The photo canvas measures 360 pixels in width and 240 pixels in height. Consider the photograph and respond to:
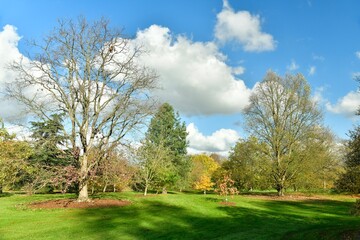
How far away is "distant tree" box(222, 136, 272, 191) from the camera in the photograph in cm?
3428

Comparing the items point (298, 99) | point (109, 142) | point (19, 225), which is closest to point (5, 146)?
point (109, 142)

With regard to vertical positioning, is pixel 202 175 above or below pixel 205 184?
above

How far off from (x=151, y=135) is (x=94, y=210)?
926 inches

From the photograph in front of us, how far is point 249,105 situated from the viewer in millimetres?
35688

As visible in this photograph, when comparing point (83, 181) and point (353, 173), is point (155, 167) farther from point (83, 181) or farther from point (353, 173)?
point (353, 173)

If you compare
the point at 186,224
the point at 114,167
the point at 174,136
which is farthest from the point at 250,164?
the point at 186,224

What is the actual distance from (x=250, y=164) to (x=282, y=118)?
6530 mm

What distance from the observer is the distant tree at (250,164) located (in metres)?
34.3

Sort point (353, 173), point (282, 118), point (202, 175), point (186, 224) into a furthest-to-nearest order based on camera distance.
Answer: point (202, 175) < point (282, 118) < point (186, 224) < point (353, 173)

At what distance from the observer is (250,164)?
36.7 meters

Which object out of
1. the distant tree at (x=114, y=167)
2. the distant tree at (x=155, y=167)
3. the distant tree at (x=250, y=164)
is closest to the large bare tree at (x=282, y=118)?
the distant tree at (x=250, y=164)

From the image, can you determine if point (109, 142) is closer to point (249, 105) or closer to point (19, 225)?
point (19, 225)

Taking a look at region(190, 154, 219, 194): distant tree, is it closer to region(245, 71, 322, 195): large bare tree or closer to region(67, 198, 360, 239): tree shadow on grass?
region(245, 71, 322, 195): large bare tree

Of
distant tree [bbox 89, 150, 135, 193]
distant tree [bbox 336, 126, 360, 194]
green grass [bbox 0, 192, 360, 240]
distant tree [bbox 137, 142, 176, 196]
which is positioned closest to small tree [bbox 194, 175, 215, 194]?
distant tree [bbox 137, 142, 176, 196]
